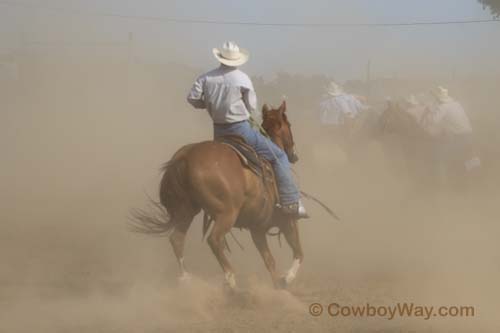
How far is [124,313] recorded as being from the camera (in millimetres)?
6805

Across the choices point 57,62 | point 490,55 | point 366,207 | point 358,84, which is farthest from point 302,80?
point 366,207

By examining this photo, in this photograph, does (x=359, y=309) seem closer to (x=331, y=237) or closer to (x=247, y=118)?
(x=247, y=118)

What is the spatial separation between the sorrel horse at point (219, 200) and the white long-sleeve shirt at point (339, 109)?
22.6 feet

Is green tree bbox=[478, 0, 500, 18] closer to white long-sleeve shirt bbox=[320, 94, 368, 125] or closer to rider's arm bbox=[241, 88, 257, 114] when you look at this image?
white long-sleeve shirt bbox=[320, 94, 368, 125]

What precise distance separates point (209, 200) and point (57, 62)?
47.7ft

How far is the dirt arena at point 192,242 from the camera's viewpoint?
673cm

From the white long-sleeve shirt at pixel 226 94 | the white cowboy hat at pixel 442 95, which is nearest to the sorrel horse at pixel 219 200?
the white long-sleeve shirt at pixel 226 94

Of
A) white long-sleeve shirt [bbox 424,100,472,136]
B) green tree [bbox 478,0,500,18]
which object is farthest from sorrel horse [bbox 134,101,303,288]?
green tree [bbox 478,0,500,18]

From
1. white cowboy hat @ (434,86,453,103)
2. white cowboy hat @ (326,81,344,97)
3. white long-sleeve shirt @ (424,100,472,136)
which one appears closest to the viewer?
white long-sleeve shirt @ (424,100,472,136)

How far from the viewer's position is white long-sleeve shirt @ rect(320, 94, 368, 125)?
14422 mm

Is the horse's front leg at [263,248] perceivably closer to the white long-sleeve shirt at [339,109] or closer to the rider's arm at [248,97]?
the rider's arm at [248,97]

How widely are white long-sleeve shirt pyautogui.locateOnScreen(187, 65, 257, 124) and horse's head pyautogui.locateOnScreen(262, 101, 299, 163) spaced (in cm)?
51

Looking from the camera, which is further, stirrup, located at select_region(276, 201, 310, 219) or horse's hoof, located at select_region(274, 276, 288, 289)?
stirrup, located at select_region(276, 201, 310, 219)

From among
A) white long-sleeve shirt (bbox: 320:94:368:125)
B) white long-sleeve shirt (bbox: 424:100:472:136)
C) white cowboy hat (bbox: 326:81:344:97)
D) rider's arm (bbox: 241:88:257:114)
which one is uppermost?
white cowboy hat (bbox: 326:81:344:97)
